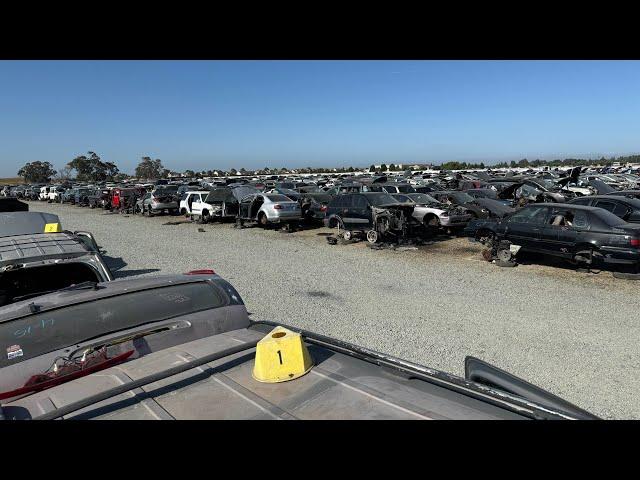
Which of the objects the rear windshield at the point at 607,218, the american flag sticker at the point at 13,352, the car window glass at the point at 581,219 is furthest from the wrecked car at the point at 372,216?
the american flag sticker at the point at 13,352

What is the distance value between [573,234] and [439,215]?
5.93 metres

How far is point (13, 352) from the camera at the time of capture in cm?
261

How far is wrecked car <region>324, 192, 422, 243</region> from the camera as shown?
13953mm

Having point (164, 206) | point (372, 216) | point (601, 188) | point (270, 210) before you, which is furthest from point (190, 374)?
point (164, 206)

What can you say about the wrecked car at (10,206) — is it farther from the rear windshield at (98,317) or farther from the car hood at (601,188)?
the car hood at (601,188)

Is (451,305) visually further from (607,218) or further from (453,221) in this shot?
(453,221)

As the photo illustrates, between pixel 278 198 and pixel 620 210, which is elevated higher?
pixel 278 198

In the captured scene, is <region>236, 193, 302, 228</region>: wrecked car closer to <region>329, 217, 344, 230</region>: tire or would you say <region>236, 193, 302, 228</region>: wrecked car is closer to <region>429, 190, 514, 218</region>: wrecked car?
<region>329, 217, 344, 230</region>: tire

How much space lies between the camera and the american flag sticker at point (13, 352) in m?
2.58

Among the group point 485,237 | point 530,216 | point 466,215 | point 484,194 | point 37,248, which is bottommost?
point 485,237

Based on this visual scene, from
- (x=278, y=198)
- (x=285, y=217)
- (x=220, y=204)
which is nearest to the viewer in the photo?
(x=285, y=217)
